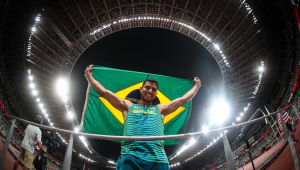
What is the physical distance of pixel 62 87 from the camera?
47.1 ft

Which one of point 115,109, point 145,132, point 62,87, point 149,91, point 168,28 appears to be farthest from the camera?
point 62,87

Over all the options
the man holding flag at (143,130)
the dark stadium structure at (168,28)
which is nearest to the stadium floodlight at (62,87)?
the dark stadium structure at (168,28)

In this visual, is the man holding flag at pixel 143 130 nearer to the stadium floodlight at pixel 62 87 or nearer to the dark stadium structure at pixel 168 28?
the dark stadium structure at pixel 168 28

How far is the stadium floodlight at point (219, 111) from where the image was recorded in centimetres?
1518

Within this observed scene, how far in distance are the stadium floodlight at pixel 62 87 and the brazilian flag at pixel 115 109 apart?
11.8 meters

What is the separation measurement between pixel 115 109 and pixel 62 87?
13062 mm

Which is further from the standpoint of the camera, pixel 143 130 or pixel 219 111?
pixel 219 111

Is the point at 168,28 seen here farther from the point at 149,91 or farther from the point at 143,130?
the point at 143,130

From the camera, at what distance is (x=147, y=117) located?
1509 millimetres

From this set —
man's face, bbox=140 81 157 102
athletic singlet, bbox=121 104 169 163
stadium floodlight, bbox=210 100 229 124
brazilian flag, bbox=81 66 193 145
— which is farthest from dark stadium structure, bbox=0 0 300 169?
athletic singlet, bbox=121 104 169 163

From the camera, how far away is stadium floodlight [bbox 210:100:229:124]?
15182mm

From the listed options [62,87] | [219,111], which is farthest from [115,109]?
[219,111]

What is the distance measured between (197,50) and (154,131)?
14.3 m

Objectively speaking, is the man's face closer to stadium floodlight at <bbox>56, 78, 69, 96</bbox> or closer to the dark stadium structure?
the dark stadium structure
